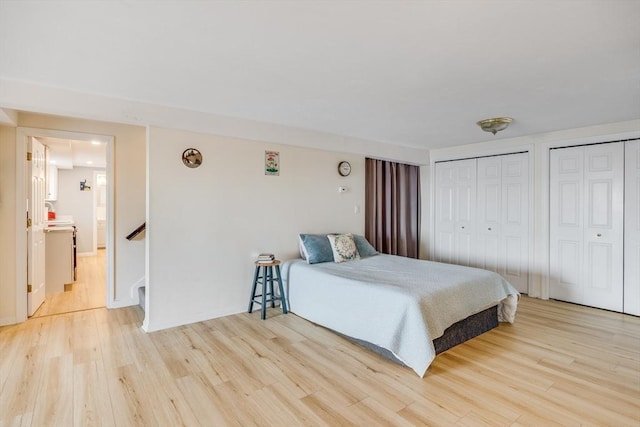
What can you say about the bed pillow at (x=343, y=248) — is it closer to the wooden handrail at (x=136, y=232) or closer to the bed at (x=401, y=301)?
the bed at (x=401, y=301)

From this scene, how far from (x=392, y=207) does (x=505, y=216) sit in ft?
5.51

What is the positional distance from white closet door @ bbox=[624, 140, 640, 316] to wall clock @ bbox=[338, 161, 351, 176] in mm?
3289

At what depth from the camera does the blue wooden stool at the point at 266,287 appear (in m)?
3.62

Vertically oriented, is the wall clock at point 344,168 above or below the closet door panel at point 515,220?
above

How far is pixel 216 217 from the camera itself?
3.65m

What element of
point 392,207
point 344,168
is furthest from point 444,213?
point 344,168

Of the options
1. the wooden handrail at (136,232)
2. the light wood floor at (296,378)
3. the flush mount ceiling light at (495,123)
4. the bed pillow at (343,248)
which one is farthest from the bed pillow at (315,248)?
the flush mount ceiling light at (495,123)

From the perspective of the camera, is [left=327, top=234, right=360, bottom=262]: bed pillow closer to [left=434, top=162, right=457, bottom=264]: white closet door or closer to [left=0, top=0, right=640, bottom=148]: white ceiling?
[left=0, top=0, right=640, bottom=148]: white ceiling

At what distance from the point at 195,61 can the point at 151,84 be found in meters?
0.69

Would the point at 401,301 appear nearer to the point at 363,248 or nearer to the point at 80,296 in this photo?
the point at 363,248

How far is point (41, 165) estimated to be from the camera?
4.05m

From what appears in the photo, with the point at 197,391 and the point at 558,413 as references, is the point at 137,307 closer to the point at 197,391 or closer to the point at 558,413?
the point at 197,391

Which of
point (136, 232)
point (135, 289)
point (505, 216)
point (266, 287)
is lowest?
point (135, 289)

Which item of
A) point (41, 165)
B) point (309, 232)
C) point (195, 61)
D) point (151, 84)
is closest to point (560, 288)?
point (309, 232)
